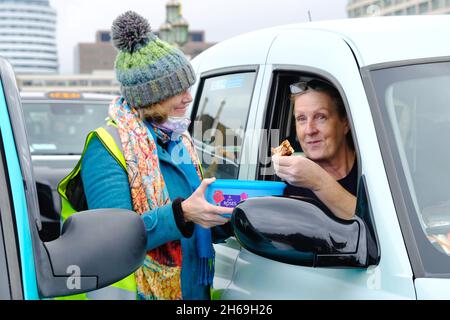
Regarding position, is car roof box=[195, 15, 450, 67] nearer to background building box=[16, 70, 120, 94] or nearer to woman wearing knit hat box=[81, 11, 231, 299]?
woman wearing knit hat box=[81, 11, 231, 299]

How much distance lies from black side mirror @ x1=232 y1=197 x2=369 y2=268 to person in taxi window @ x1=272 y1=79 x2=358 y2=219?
19.8 inches

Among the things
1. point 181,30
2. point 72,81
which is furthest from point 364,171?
point 72,81

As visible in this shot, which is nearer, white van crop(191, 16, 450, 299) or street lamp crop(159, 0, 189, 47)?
white van crop(191, 16, 450, 299)

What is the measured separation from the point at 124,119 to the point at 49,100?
6800 mm

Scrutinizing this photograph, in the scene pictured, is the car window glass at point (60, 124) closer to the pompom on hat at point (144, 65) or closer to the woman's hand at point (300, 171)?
the pompom on hat at point (144, 65)

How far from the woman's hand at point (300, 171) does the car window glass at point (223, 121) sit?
2.46 feet

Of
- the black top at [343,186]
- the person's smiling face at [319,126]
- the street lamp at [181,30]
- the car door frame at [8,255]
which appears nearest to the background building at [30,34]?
the street lamp at [181,30]

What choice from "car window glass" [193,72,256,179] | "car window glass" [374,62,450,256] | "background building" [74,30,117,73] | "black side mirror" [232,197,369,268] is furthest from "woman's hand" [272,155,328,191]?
"background building" [74,30,117,73]

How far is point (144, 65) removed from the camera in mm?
3297

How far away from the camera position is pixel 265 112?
3.53 metres

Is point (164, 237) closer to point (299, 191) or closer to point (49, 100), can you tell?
point (299, 191)

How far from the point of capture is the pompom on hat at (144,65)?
10.8 ft

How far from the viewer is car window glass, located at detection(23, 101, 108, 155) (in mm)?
9312

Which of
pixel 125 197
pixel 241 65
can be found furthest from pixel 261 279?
pixel 241 65
